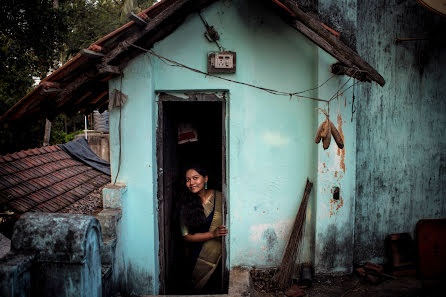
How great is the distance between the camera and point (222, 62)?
3977 mm

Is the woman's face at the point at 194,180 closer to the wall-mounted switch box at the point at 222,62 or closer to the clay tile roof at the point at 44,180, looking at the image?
the wall-mounted switch box at the point at 222,62

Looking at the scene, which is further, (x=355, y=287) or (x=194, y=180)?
(x=194, y=180)

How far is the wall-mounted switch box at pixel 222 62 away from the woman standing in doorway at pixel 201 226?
5.93 feet

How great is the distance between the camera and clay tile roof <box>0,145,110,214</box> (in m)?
4.75

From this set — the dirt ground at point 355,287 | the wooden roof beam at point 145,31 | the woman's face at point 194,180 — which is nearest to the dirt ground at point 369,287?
the dirt ground at point 355,287

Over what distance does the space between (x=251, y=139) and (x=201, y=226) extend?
1829 millimetres

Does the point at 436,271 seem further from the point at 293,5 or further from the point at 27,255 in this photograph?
the point at 27,255

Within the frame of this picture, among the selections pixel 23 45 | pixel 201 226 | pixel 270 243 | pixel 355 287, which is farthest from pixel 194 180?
pixel 23 45

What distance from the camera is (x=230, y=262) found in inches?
168

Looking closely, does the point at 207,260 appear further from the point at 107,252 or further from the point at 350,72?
the point at 350,72

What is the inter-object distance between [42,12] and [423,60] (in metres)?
10.7

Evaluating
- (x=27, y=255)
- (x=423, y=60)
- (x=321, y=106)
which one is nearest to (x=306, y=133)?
(x=321, y=106)

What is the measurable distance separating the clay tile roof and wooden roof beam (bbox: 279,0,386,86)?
4.58 meters

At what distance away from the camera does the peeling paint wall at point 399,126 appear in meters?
4.29
